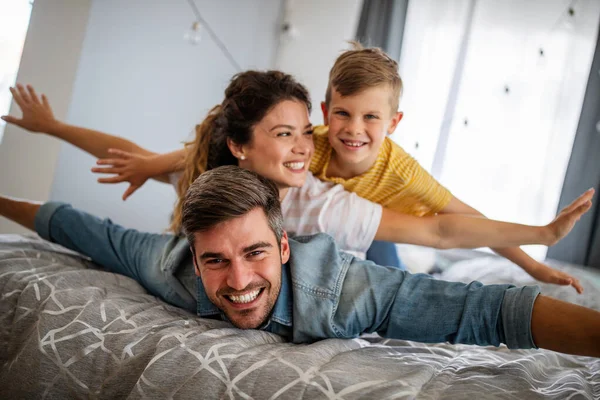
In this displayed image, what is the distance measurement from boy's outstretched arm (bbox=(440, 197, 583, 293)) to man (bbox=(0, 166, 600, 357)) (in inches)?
22.8

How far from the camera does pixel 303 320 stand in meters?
1.20

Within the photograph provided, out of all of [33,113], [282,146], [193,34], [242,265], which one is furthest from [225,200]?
[193,34]

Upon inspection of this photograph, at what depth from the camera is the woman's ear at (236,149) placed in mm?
1670

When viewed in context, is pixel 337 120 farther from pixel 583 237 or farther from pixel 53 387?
pixel 583 237

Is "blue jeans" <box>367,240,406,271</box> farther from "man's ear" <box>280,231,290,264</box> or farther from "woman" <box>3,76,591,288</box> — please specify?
"man's ear" <box>280,231,290,264</box>

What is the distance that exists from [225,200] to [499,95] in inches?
86.0

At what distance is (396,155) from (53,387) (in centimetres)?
120

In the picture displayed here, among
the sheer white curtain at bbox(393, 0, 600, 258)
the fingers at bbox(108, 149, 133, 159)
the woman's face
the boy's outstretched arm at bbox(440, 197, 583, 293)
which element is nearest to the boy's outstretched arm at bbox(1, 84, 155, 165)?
the fingers at bbox(108, 149, 133, 159)

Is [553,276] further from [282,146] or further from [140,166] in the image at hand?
[140,166]

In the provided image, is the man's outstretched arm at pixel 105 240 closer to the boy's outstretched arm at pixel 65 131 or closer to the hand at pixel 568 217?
the boy's outstretched arm at pixel 65 131

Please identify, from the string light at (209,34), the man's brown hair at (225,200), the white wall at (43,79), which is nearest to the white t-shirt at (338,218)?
the man's brown hair at (225,200)

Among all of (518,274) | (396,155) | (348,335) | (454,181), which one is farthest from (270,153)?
(454,181)

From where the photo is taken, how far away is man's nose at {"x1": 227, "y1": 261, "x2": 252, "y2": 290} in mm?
1123

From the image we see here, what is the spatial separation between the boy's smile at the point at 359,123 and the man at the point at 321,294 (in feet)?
1.51
